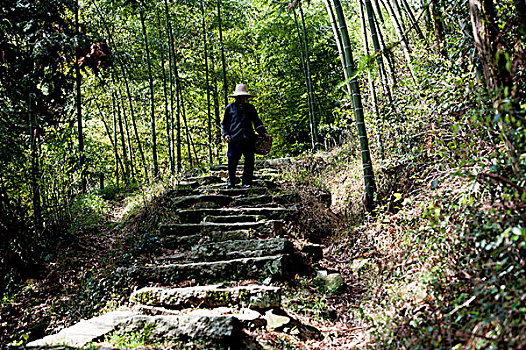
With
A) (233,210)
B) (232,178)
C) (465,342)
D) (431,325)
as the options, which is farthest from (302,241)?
(465,342)

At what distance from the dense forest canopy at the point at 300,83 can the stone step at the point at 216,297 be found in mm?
1719

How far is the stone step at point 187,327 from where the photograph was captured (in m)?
2.61

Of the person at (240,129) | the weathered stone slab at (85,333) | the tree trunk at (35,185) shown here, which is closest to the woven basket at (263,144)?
the person at (240,129)

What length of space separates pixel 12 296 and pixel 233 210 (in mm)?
2818

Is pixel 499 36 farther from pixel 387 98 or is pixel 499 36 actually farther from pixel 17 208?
pixel 17 208

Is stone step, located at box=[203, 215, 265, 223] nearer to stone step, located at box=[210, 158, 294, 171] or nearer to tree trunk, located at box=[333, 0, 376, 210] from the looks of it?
tree trunk, located at box=[333, 0, 376, 210]

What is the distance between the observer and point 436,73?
12.5ft

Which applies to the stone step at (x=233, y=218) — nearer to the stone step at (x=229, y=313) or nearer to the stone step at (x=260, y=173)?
the stone step at (x=229, y=313)

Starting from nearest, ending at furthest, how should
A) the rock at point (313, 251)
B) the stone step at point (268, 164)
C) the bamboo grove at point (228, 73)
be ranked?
the bamboo grove at point (228, 73) < the rock at point (313, 251) < the stone step at point (268, 164)

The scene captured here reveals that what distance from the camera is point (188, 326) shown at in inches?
107

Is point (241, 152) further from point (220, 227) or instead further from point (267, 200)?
point (220, 227)

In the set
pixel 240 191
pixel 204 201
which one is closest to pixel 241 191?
pixel 240 191

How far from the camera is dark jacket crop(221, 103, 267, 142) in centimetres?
635

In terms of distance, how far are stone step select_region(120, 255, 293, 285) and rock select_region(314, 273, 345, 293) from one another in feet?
1.01
